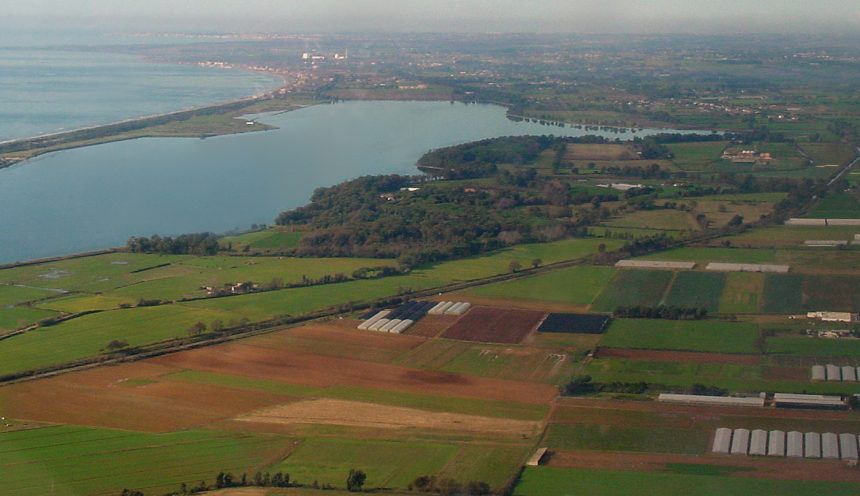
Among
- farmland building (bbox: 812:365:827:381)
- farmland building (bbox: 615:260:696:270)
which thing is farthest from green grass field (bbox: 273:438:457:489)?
farmland building (bbox: 615:260:696:270)

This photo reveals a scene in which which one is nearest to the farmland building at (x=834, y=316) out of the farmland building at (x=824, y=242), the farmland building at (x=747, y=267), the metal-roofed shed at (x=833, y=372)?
the metal-roofed shed at (x=833, y=372)

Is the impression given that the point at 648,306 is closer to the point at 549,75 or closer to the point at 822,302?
the point at 822,302

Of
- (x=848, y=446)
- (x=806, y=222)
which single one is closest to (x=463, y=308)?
(x=848, y=446)

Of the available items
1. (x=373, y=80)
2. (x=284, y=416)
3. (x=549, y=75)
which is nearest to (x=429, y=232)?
(x=284, y=416)

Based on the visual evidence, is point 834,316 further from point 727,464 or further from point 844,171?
point 844,171

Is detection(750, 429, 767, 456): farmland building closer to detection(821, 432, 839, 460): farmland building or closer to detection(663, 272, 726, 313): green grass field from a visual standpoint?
detection(821, 432, 839, 460): farmland building

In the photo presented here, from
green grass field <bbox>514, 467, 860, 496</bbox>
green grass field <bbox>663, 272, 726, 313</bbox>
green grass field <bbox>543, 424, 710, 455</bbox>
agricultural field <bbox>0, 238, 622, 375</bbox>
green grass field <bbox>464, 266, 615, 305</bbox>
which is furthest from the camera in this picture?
green grass field <bbox>464, 266, 615, 305</bbox>

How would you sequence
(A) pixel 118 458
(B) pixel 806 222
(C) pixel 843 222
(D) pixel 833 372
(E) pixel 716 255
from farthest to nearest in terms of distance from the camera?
1. (B) pixel 806 222
2. (C) pixel 843 222
3. (E) pixel 716 255
4. (D) pixel 833 372
5. (A) pixel 118 458
